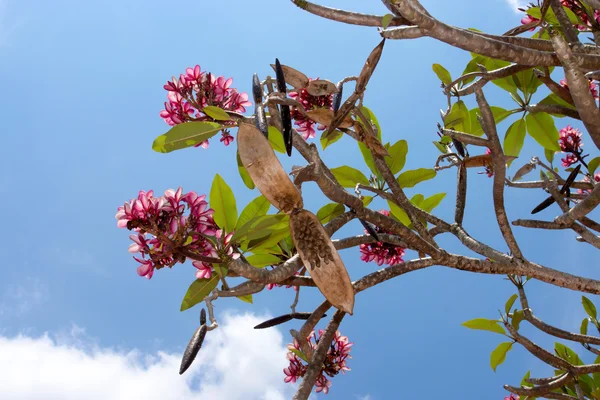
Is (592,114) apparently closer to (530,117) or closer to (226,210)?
(530,117)

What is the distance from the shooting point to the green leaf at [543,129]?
2580mm

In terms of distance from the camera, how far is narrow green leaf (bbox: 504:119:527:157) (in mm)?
2639

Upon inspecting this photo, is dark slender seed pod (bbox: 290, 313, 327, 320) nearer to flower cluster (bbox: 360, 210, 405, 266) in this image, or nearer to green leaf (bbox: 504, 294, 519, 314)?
flower cluster (bbox: 360, 210, 405, 266)

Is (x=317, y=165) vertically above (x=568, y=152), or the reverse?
(x=568, y=152)

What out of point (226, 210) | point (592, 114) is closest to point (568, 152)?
point (592, 114)

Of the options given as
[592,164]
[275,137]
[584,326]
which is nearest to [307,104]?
[275,137]

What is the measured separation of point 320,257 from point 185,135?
0.63 meters

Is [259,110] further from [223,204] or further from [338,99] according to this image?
[223,204]

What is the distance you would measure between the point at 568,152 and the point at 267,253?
2317 mm

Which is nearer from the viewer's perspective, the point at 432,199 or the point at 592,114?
the point at 592,114

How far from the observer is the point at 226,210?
6.01 feet

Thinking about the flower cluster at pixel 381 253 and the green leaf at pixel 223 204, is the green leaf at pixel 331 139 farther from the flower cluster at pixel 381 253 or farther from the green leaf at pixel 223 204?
the green leaf at pixel 223 204

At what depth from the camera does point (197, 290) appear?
185cm

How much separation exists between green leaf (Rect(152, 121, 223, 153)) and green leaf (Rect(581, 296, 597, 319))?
8.53ft
